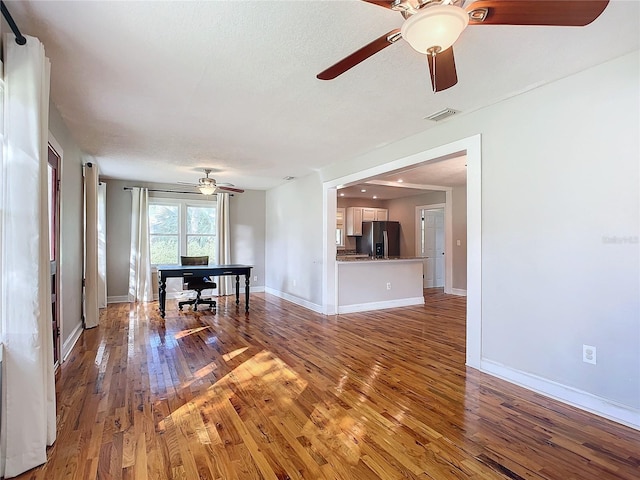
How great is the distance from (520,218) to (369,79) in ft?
5.47

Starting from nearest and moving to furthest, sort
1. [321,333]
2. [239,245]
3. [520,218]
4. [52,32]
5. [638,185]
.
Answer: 1. [52,32]
2. [638,185]
3. [520,218]
4. [321,333]
5. [239,245]

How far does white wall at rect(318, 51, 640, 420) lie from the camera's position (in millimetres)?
2234

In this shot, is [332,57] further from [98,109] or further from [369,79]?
[98,109]

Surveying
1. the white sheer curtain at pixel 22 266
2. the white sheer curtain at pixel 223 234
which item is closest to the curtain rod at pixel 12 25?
the white sheer curtain at pixel 22 266

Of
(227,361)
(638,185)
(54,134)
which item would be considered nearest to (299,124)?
(54,134)

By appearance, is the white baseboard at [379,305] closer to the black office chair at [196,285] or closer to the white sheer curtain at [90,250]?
the black office chair at [196,285]

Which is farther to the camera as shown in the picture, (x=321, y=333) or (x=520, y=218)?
(x=321, y=333)

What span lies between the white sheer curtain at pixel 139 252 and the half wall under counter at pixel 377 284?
3842 mm

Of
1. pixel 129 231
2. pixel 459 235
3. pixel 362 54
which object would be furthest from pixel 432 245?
pixel 362 54

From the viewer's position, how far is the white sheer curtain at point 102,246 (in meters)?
6.04

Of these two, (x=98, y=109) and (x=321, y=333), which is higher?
(x=98, y=109)

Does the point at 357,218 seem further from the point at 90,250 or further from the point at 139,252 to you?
the point at 90,250

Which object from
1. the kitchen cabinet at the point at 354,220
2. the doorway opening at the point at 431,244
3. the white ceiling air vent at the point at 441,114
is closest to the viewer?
the white ceiling air vent at the point at 441,114

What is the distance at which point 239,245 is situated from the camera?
309 inches
